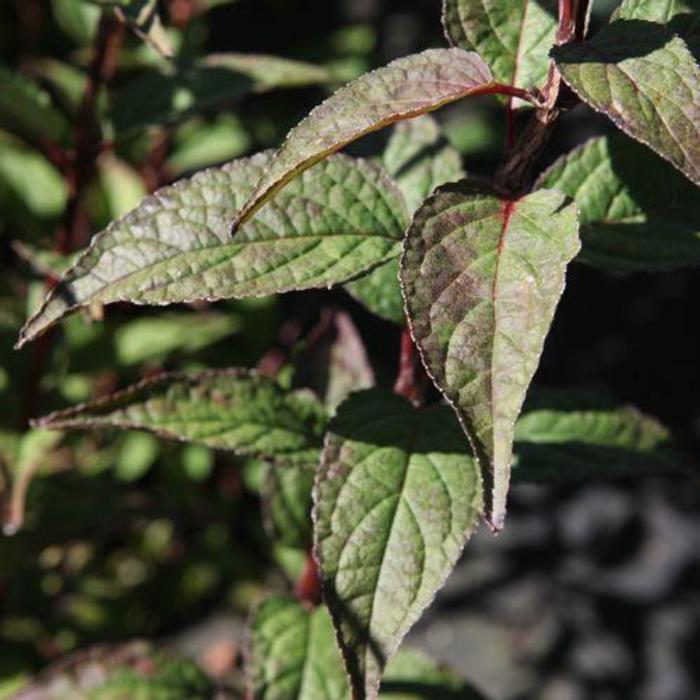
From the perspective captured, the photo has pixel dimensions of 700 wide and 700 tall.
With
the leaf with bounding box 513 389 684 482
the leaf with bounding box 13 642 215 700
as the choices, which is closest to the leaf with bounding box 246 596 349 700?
the leaf with bounding box 13 642 215 700

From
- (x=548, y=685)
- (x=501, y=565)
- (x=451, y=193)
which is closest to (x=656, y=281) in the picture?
(x=501, y=565)

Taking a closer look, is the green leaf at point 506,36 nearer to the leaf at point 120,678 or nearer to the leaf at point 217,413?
the leaf at point 217,413

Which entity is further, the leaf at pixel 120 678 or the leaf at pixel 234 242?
the leaf at pixel 120 678

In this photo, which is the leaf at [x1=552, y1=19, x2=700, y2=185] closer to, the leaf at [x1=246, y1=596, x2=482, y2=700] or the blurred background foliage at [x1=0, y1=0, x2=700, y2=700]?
the blurred background foliage at [x1=0, y1=0, x2=700, y2=700]

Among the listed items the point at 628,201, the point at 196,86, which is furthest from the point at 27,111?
the point at 628,201

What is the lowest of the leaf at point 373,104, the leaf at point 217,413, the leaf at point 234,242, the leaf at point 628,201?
the leaf at point 217,413

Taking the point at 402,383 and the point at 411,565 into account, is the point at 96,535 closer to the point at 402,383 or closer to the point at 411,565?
the point at 402,383

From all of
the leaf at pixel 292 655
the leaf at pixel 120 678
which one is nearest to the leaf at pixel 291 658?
A: the leaf at pixel 292 655
